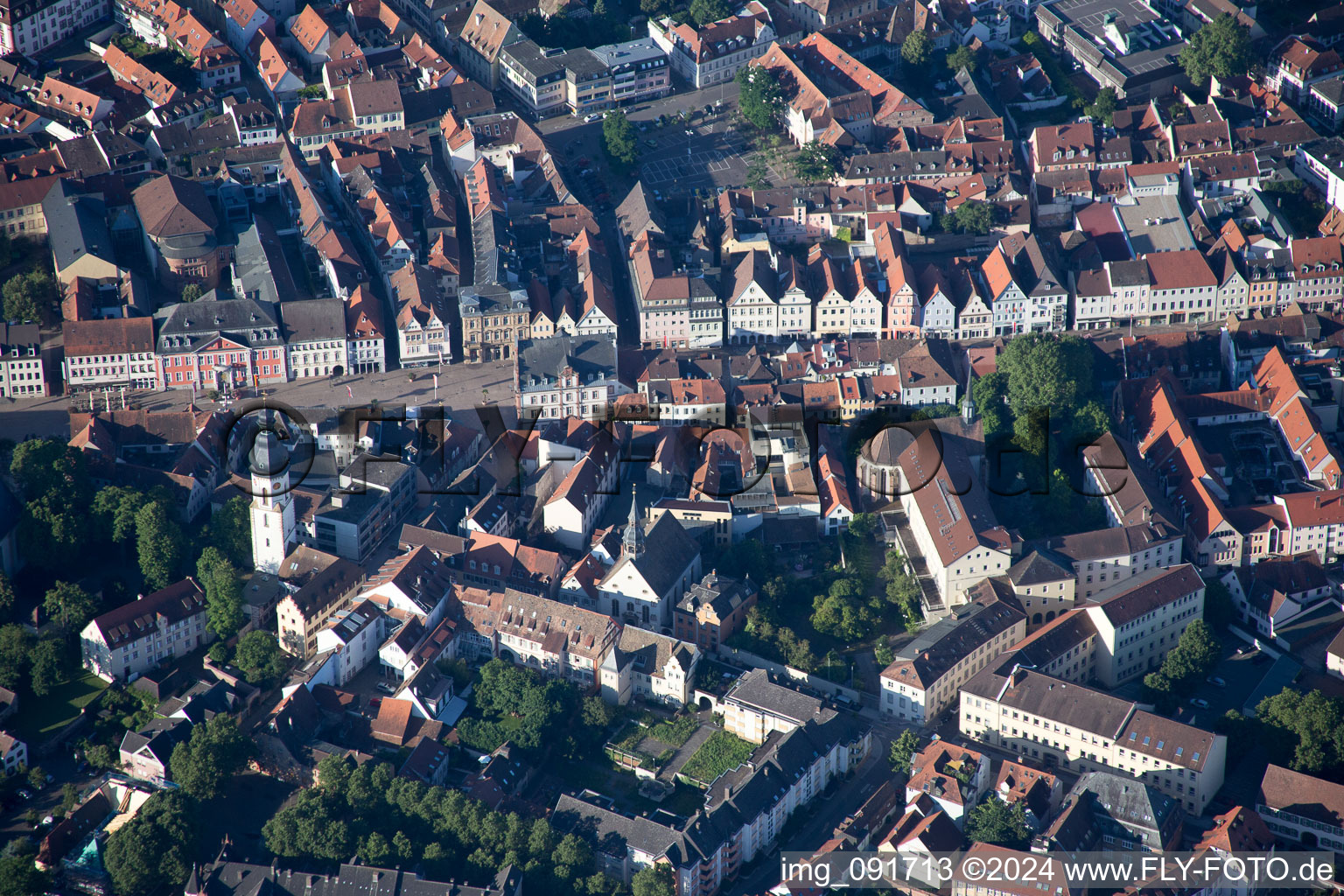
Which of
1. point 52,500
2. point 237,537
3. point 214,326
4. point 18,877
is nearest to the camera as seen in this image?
point 18,877

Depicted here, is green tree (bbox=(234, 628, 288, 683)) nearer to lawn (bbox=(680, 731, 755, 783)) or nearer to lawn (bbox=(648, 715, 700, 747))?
lawn (bbox=(648, 715, 700, 747))

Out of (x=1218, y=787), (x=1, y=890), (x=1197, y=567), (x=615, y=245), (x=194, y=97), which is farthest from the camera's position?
(x=194, y=97)

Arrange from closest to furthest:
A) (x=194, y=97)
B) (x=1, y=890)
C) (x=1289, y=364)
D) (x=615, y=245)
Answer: (x=1, y=890), (x=1289, y=364), (x=615, y=245), (x=194, y=97)

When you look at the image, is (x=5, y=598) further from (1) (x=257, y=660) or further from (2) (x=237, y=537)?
(1) (x=257, y=660)

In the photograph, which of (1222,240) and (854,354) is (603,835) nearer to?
(854,354)

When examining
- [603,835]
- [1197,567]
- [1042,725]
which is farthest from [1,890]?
[1197,567]

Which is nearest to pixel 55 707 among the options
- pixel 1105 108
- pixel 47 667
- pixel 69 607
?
pixel 47 667
